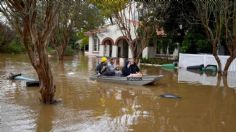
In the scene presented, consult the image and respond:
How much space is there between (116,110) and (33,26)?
3611 millimetres

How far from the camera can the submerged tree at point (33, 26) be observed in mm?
10988

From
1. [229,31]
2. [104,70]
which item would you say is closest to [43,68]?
[104,70]

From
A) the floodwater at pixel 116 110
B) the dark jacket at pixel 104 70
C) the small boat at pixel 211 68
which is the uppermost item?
the dark jacket at pixel 104 70

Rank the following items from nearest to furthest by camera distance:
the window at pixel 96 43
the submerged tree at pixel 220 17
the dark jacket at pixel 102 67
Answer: the dark jacket at pixel 102 67
the submerged tree at pixel 220 17
the window at pixel 96 43

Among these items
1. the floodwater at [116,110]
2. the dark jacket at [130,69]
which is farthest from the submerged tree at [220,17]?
the dark jacket at [130,69]

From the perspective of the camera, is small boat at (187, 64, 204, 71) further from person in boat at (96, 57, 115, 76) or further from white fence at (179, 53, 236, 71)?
person in boat at (96, 57, 115, 76)

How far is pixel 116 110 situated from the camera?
1218 cm

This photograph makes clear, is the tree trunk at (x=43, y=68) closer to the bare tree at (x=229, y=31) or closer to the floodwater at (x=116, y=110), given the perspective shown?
the floodwater at (x=116, y=110)

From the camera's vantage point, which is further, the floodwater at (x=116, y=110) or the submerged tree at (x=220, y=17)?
the submerged tree at (x=220, y=17)

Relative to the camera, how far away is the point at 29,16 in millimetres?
10906

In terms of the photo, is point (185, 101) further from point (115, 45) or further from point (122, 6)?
point (115, 45)

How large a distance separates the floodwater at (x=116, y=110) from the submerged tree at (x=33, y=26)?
1411 millimetres

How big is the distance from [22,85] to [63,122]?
7.75m

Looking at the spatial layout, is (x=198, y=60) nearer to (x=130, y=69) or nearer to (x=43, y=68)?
(x=130, y=69)
